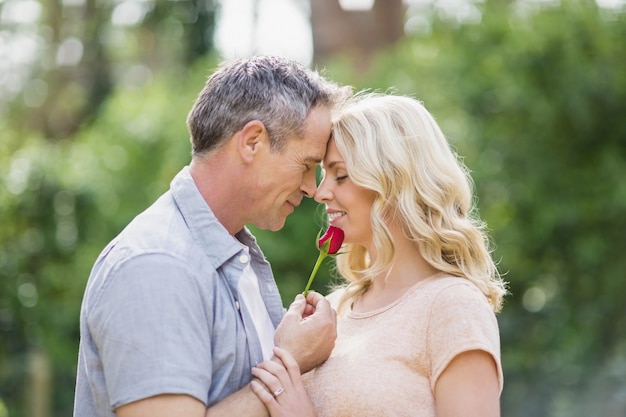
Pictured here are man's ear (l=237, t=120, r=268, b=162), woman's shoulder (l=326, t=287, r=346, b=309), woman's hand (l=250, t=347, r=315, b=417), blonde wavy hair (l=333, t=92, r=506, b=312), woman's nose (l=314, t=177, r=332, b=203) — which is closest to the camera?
woman's hand (l=250, t=347, r=315, b=417)

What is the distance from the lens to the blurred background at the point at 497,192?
7.84m

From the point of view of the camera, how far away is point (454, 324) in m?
2.85

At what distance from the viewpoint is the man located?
2525mm

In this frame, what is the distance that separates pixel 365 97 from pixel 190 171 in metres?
0.72

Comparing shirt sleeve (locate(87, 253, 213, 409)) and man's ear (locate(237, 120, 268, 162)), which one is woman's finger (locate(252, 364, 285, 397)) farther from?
man's ear (locate(237, 120, 268, 162))

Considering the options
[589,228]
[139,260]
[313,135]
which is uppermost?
[313,135]

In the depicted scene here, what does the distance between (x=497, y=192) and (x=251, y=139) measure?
554 cm

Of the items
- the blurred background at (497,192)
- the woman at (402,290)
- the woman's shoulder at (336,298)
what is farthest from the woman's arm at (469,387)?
the blurred background at (497,192)

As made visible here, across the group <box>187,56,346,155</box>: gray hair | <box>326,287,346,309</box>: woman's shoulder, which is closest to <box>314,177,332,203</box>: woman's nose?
<box>187,56,346,155</box>: gray hair

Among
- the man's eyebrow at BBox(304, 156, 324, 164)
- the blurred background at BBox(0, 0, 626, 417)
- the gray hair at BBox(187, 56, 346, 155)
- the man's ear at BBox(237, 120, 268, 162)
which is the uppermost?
the gray hair at BBox(187, 56, 346, 155)

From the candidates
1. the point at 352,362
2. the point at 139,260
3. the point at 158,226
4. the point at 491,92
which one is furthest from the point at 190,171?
the point at 491,92

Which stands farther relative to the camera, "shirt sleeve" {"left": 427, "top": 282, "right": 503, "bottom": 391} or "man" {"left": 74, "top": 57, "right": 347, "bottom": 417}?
"shirt sleeve" {"left": 427, "top": 282, "right": 503, "bottom": 391}

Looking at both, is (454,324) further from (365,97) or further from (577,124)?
(577,124)

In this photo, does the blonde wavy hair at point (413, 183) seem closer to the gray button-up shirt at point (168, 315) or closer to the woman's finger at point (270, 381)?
the gray button-up shirt at point (168, 315)
